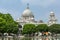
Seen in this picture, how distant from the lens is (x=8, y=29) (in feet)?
273

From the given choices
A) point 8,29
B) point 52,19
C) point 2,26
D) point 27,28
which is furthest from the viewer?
point 52,19

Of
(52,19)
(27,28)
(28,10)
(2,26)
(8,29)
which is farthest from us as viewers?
(28,10)

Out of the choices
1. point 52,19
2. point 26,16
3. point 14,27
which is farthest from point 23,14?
point 14,27

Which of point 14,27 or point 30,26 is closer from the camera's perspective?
point 14,27

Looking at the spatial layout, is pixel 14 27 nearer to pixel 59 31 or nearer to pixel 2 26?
pixel 2 26

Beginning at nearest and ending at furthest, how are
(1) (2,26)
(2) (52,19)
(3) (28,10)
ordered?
(1) (2,26), (2) (52,19), (3) (28,10)

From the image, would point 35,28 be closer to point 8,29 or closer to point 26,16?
point 8,29

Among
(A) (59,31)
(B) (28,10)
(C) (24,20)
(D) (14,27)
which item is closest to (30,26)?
(A) (59,31)

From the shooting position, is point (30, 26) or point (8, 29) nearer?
point (8, 29)

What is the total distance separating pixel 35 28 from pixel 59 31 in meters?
8.06

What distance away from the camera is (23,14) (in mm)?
165500

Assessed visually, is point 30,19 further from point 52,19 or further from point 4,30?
point 4,30

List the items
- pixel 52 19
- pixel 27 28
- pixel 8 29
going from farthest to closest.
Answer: pixel 52 19 → pixel 27 28 → pixel 8 29

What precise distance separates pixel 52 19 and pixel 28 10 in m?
19.5
